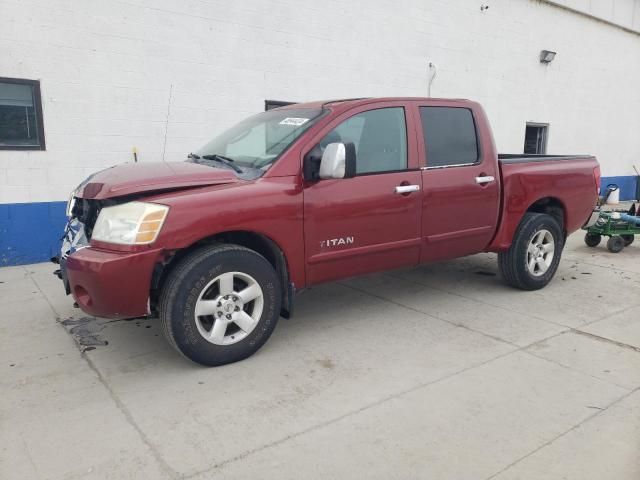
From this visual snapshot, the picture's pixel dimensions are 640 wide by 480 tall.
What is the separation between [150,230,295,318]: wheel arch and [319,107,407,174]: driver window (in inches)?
37.2

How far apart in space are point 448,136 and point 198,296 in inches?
106

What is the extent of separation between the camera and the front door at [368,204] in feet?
12.8

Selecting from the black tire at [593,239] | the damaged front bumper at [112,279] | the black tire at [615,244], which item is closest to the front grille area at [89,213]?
the damaged front bumper at [112,279]

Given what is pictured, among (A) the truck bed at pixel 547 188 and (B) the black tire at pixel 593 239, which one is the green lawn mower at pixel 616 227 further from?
(A) the truck bed at pixel 547 188

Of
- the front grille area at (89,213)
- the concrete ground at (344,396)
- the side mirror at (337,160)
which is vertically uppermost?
the side mirror at (337,160)

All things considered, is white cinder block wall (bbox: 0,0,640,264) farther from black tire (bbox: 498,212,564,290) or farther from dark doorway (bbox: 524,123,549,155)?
black tire (bbox: 498,212,564,290)

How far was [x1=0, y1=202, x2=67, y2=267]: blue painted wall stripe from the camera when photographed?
20.6 ft

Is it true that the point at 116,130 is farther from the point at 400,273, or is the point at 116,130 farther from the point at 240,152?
the point at 400,273

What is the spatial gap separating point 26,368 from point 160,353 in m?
0.90

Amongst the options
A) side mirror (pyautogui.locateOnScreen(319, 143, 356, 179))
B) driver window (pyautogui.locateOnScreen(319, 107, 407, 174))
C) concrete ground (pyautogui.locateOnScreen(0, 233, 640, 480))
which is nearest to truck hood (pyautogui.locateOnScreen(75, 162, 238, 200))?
side mirror (pyautogui.locateOnScreen(319, 143, 356, 179))

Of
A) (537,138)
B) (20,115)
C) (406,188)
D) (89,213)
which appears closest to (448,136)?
(406,188)

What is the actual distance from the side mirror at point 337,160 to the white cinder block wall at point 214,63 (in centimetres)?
421

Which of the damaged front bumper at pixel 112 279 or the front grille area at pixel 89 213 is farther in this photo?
the front grille area at pixel 89 213

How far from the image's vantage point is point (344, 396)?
10.6 ft
